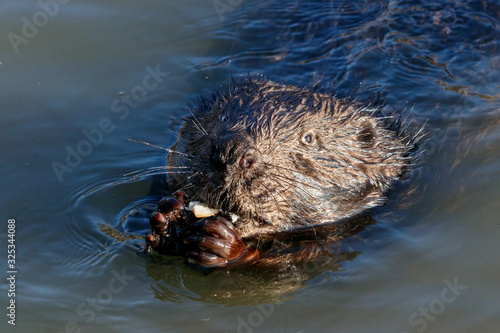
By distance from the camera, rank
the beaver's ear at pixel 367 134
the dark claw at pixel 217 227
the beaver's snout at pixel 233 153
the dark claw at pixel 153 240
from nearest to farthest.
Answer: the beaver's snout at pixel 233 153, the dark claw at pixel 217 227, the dark claw at pixel 153 240, the beaver's ear at pixel 367 134

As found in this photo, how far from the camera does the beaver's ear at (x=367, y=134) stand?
16.7 ft

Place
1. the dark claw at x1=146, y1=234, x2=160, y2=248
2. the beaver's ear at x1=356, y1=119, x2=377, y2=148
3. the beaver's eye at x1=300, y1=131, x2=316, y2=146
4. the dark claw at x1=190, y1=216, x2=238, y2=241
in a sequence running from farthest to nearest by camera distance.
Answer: the beaver's ear at x1=356, y1=119, x2=377, y2=148 < the beaver's eye at x1=300, y1=131, x2=316, y2=146 < the dark claw at x1=146, y1=234, x2=160, y2=248 < the dark claw at x1=190, y1=216, x2=238, y2=241

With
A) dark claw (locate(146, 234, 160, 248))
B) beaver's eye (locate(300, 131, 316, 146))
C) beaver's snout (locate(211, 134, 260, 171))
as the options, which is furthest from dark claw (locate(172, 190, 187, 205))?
beaver's eye (locate(300, 131, 316, 146))

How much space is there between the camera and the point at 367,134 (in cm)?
514

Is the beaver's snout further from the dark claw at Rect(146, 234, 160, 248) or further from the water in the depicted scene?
the water

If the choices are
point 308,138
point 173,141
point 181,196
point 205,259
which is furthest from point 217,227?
point 173,141

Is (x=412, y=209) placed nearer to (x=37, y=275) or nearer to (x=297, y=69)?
(x=297, y=69)

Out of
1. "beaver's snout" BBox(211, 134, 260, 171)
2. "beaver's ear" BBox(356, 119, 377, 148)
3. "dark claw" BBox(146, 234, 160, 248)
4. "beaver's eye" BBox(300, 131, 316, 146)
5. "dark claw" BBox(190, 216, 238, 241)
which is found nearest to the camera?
"beaver's snout" BBox(211, 134, 260, 171)

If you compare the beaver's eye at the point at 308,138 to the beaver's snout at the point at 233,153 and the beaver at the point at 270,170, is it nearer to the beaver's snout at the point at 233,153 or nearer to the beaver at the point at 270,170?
the beaver at the point at 270,170

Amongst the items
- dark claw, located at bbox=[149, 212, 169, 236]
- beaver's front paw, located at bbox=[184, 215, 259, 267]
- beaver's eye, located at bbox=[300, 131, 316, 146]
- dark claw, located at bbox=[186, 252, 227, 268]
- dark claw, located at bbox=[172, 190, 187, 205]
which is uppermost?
beaver's eye, located at bbox=[300, 131, 316, 146]

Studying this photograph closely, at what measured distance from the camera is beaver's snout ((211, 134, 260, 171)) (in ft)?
13.6

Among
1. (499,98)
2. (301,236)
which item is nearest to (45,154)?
(301,236)

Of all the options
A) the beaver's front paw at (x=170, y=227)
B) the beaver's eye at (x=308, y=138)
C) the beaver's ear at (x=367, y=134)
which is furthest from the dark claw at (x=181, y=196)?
the beaver's ear at (x=367, y=134)

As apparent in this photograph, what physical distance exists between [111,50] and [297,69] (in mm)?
2019
